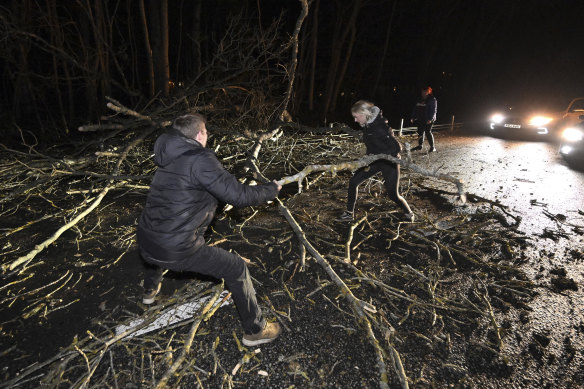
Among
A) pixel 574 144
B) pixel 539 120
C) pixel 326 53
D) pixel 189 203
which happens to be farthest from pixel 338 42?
pixel 189 203

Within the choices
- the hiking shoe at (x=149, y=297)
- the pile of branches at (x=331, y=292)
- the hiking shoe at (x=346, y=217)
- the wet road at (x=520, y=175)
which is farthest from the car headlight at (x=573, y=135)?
the hiking shoe at (x=149, y=297)

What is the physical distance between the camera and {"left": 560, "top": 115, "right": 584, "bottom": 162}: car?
7.70 metres

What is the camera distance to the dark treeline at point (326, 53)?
464 inches

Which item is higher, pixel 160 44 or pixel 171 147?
pixel 160 44

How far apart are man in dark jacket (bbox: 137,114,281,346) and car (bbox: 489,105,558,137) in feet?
43.9

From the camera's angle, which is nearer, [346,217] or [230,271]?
[230,271]

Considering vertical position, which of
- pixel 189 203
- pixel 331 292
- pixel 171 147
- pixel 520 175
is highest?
pixel 171 147

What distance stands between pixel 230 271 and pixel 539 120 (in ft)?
46.0

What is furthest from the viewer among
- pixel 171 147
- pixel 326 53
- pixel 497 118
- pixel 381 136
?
pixel 326 53

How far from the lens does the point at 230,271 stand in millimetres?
2328

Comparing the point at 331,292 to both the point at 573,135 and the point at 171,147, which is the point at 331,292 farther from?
the point at 573,135

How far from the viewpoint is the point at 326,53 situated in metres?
20.1

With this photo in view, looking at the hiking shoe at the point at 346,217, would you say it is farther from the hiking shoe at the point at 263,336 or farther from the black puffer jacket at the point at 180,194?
the black puffer jacket at the point at 180,194

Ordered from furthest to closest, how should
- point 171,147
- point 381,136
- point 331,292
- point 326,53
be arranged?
point 326,53, point 381,136, point 331,292, point 171,147
